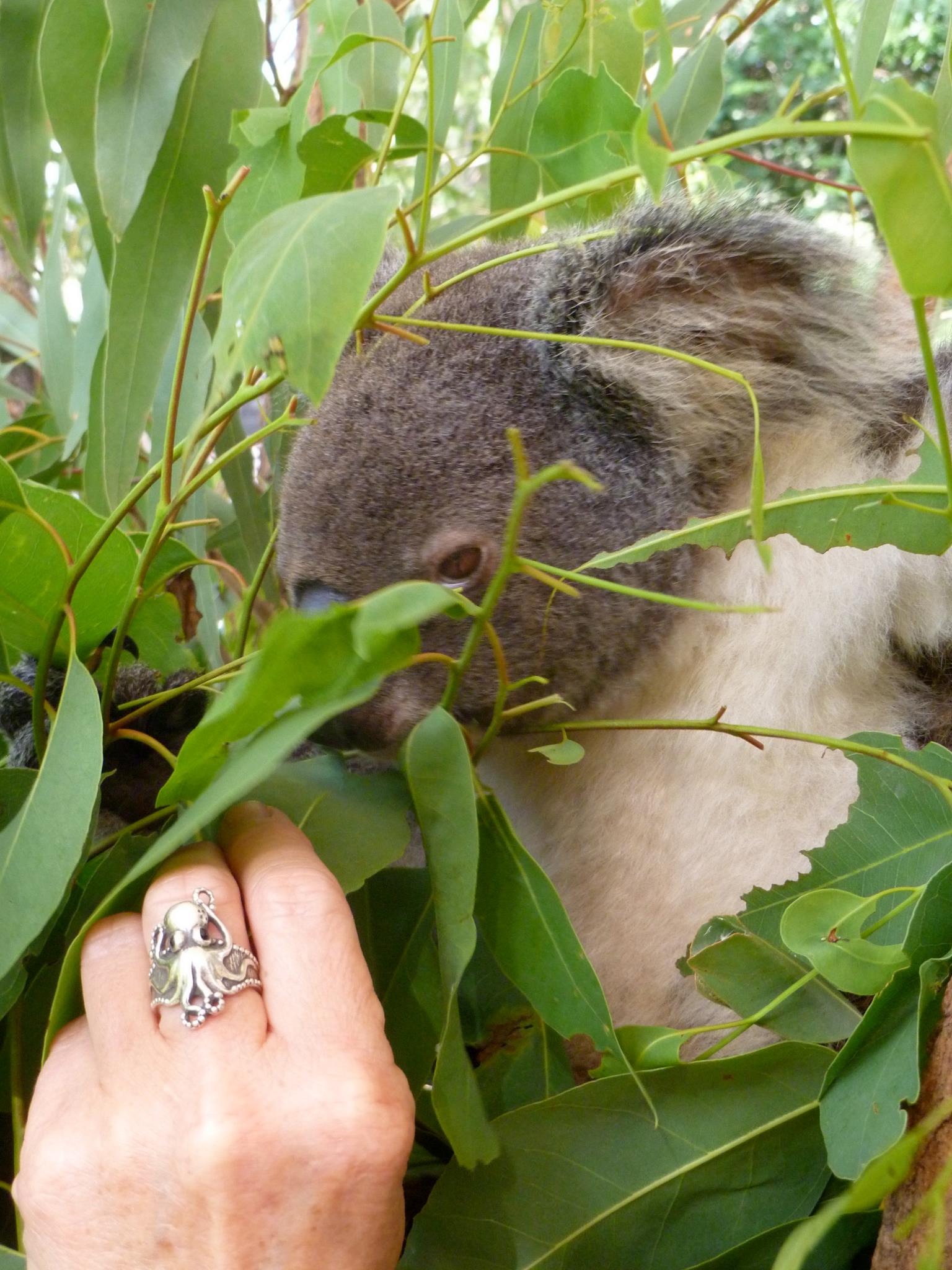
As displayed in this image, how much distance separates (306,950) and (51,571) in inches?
18.6

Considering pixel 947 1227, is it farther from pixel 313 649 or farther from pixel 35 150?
pixel 35 150

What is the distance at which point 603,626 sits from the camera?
1449 millimetres

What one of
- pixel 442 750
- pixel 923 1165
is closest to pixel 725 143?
pixel 442 750

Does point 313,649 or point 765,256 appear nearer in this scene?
point 313,649

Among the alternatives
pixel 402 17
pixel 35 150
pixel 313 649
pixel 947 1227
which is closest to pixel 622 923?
pixel 947 1227

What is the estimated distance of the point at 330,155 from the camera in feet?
3.85

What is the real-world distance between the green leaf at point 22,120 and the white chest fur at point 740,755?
116 centimetres

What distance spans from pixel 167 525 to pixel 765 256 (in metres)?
0.84

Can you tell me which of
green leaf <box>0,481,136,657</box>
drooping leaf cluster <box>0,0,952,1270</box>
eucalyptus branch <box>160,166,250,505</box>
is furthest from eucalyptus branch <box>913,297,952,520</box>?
green leaf <box>0,481,136,657</box>

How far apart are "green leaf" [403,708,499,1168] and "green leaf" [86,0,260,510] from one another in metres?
0.69

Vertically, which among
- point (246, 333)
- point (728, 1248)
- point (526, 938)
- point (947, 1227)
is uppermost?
point (246, 333)

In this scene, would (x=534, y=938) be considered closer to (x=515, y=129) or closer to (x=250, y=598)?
(x=250, y=598)

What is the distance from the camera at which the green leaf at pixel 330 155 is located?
3.76 ft

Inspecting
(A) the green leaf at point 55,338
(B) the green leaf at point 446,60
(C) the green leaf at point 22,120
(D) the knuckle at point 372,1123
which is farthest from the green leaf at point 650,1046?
(A) the green leaf at point 55,338
